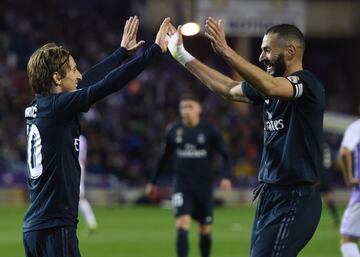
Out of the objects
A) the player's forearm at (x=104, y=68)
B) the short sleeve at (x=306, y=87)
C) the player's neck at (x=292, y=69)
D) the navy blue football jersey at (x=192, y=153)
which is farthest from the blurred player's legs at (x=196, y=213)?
the short sleeve at (x=306, y=87)

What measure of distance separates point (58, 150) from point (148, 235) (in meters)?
12.7

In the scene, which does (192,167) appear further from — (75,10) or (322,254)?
(75,10)

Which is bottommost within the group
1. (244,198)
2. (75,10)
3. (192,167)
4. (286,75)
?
(244,198)

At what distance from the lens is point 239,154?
33000mm

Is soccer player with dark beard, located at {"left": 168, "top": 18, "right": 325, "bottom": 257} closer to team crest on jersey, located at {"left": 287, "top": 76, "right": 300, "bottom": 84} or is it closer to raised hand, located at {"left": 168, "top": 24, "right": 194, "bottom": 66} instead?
team crest on jersey, located at {"left": 287, "top": 76, "right": 300, "bottom": 84}

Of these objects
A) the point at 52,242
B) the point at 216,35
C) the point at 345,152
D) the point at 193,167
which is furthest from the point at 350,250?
the point at 52,242

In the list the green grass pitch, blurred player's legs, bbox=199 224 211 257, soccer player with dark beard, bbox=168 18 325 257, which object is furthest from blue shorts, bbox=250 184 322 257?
the green grass pitch

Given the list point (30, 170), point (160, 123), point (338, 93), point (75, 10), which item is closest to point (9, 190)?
point (160, 123)

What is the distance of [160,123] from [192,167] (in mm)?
18582

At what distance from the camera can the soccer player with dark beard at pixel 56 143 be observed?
7.10 meters

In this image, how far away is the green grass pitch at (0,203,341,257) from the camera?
16219 millimetres

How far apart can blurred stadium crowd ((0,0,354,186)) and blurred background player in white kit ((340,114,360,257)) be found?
17.0 meters

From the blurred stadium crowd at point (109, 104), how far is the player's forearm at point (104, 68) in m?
21.0

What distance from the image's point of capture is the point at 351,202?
1262 centimetres
